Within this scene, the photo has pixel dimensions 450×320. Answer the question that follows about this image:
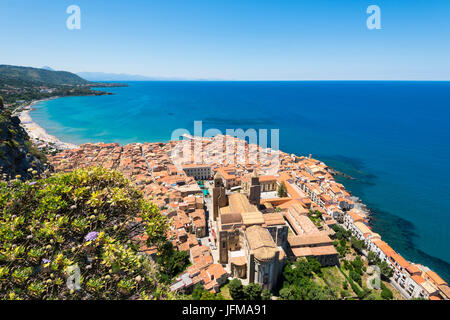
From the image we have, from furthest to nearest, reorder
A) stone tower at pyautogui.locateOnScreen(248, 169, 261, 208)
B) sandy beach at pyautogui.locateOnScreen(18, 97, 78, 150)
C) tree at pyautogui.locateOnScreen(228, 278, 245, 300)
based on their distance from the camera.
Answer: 1. sandy beach at pyautogui.locateOnScreen(18, 97, 78, 150)
2. stone tower at pyautogui.locateOnScreen(248, 169, 261, 208)
3. tree at pyautogui.locateOnScreen(228, 278, 245, 300)

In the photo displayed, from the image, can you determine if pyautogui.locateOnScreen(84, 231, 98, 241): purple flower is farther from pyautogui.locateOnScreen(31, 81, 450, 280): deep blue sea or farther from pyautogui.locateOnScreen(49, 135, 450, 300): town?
pyautogui.locateOnScreen(31, 81, 450, 280): deep blue sea

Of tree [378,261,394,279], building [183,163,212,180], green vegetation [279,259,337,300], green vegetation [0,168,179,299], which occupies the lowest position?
tree [378,261,394,279]

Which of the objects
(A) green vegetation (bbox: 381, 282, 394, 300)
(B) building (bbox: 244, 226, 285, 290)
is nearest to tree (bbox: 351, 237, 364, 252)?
(A) green vegetation (bbox: 381, 282, 394, 300)

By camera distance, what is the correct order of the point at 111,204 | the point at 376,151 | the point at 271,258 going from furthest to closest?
the point at 376,151, the point at 271,258, the point at 111,204

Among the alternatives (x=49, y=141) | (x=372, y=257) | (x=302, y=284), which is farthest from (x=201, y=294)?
(x=49, y=141)

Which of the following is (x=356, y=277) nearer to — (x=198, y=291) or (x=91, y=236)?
(x=198, y=291)

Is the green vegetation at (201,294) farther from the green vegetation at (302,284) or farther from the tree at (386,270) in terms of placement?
the tree at (386,270)
